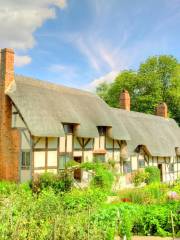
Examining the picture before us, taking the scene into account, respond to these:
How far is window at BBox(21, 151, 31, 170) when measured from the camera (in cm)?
2136

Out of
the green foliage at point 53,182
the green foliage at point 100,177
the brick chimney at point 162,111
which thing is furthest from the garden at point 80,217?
the brick chimney at point 162,111

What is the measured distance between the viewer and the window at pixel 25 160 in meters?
21.4

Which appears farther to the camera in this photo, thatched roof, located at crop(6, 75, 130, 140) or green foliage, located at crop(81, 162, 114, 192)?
thatched roof, located at crop(6, 75, 130, 140)

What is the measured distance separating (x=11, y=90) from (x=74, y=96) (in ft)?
19.7

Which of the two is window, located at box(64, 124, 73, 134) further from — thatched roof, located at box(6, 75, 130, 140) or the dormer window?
the dormer window

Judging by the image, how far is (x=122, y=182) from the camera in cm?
2688

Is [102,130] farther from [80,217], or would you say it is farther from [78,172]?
[80,217]

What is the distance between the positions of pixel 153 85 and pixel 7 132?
96.2 ft

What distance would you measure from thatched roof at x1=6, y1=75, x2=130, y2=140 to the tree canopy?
20.1 meters

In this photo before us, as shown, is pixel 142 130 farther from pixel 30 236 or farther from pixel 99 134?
pixel 30 236

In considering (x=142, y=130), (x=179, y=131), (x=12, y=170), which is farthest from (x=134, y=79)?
(x=12, y=170)

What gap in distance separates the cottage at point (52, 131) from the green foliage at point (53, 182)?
79 cm

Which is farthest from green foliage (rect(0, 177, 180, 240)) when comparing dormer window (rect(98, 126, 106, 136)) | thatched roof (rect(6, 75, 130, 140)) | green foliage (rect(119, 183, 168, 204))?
dormer window (rect(98, 126, 106, 136))

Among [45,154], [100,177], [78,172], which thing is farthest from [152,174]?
[45,154]
